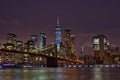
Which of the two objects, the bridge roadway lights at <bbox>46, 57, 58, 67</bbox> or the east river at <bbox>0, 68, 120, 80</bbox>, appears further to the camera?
the bridge roadway lights at <bbox>46, 57, 58, 67</bbox>

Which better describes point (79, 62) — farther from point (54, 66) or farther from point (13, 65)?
point (13, 65)

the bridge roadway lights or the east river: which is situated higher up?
the bridge roadway lights

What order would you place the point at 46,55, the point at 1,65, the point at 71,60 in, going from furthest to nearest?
the point at 1,65
the point at 71,60
the point at 46,55

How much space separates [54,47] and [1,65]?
2876 cm

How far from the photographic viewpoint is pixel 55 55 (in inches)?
5020

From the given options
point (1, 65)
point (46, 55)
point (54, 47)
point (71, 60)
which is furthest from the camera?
point (1, 65)

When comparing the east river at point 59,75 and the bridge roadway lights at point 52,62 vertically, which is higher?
the bridge roadway lights at point 52,62

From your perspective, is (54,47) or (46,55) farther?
(54,47)

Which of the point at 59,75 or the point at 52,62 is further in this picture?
the point at 52,62

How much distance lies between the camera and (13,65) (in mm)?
161875

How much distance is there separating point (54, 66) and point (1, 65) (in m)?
39.0

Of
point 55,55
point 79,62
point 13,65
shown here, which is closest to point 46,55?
point 55,55

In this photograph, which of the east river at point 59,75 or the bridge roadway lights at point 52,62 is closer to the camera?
the east river at point 59,75

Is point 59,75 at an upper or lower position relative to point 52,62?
lower
